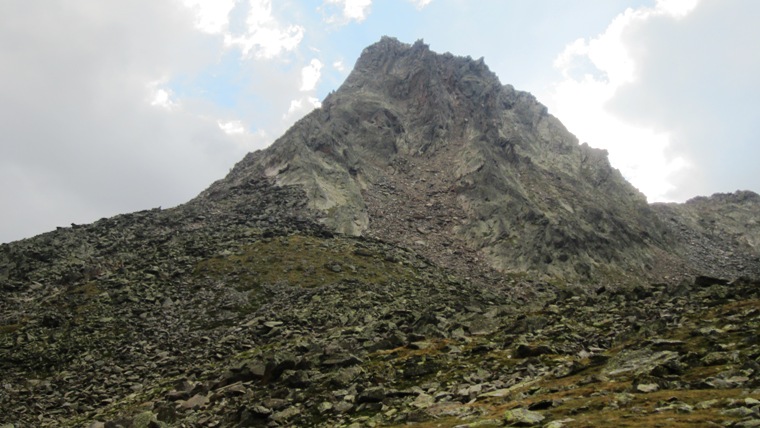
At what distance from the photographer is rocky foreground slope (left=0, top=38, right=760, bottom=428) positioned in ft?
82.4

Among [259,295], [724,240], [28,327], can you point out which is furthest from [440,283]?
[724,240]

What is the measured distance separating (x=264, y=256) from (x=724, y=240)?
432 feet

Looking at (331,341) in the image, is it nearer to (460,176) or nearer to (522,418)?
(522,418)

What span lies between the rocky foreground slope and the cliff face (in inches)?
28.0

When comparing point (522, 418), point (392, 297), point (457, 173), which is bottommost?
point (522, 418)

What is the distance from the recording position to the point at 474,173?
11650cm

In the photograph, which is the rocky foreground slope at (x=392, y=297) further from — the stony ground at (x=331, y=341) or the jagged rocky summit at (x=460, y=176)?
the jagged rocky summit at (x=460, y=176)

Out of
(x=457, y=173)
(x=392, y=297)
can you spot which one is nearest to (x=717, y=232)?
(x=457, y=173)

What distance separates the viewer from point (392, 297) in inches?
2322

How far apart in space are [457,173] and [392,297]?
67.9m

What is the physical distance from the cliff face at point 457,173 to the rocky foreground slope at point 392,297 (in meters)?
0.71

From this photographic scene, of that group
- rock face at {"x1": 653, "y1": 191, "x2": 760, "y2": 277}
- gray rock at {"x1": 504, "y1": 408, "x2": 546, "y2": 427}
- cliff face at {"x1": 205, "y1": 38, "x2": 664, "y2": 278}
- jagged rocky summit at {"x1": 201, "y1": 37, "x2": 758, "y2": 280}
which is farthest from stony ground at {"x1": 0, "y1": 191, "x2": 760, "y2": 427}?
rock face at {"x1": 653, "y1": 191, "x2": 760, "y2": 277}

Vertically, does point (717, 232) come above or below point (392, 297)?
above

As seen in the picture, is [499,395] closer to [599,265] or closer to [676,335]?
[676,335]
